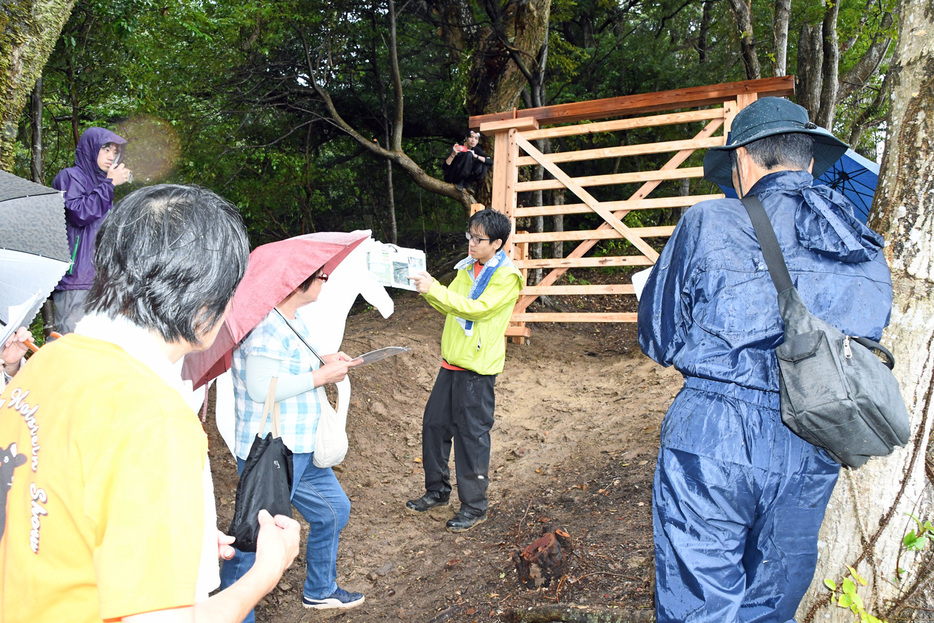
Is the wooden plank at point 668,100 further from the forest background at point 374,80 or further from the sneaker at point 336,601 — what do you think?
the sneaker at point 336,601

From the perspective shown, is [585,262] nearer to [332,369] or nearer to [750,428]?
[332,369]

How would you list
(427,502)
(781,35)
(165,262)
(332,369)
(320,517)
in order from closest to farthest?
1. (165,262)
2. (332,369)
3. (320,517)
4. (427,502)
5. (781,35)

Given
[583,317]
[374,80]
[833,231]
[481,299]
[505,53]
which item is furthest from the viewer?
[374,80]

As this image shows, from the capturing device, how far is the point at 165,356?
3.99ft

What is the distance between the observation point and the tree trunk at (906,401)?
7.59 feet

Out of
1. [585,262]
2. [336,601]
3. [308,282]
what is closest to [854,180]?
[308,282]

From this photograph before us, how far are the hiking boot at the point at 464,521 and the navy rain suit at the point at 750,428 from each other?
8.43ft

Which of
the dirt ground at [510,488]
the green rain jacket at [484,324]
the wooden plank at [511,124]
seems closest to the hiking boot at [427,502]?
the dirt ground at [510,488]

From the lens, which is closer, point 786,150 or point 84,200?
point 786,150

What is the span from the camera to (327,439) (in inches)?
124

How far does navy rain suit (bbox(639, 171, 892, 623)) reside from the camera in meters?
2.02

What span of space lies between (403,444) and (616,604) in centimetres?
365

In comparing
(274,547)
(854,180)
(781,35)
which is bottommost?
(274,547)

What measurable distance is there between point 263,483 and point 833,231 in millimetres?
2265
